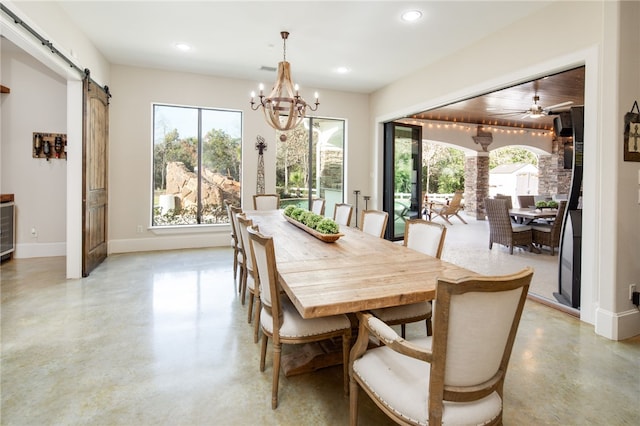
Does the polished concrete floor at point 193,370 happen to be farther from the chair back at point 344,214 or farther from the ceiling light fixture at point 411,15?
the ceiling light fixture at point 411,15

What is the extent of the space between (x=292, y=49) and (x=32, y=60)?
406cm

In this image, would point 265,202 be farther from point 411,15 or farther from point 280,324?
point 280,324

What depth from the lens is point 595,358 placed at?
7.56 ft

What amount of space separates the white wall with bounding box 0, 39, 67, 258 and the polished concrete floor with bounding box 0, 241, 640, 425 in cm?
200

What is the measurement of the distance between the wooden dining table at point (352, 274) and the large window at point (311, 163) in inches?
148

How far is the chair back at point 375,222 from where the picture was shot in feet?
10.2

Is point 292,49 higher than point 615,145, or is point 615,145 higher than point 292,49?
point 292,49

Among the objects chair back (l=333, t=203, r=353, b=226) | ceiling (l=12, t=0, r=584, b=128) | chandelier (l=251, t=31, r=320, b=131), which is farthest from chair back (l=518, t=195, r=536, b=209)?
chandelier (l=251, t=31, r=320, b=131)

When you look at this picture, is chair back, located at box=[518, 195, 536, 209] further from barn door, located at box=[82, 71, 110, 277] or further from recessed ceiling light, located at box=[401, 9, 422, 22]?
barn door, located at box=[82, 71, 110, 277]

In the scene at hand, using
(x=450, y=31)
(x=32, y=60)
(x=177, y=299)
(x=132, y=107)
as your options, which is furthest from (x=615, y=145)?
(x=32, y=60)

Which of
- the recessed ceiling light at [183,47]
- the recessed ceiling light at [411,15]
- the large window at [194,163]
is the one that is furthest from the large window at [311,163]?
the recessed ceiling light at [411,15]

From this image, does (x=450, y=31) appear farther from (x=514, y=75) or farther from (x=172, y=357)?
(x=172, y=357)

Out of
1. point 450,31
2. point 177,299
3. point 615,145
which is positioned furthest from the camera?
point 450,31

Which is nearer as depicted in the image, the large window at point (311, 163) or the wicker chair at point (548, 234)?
the wicker chair at point (548, 234)
